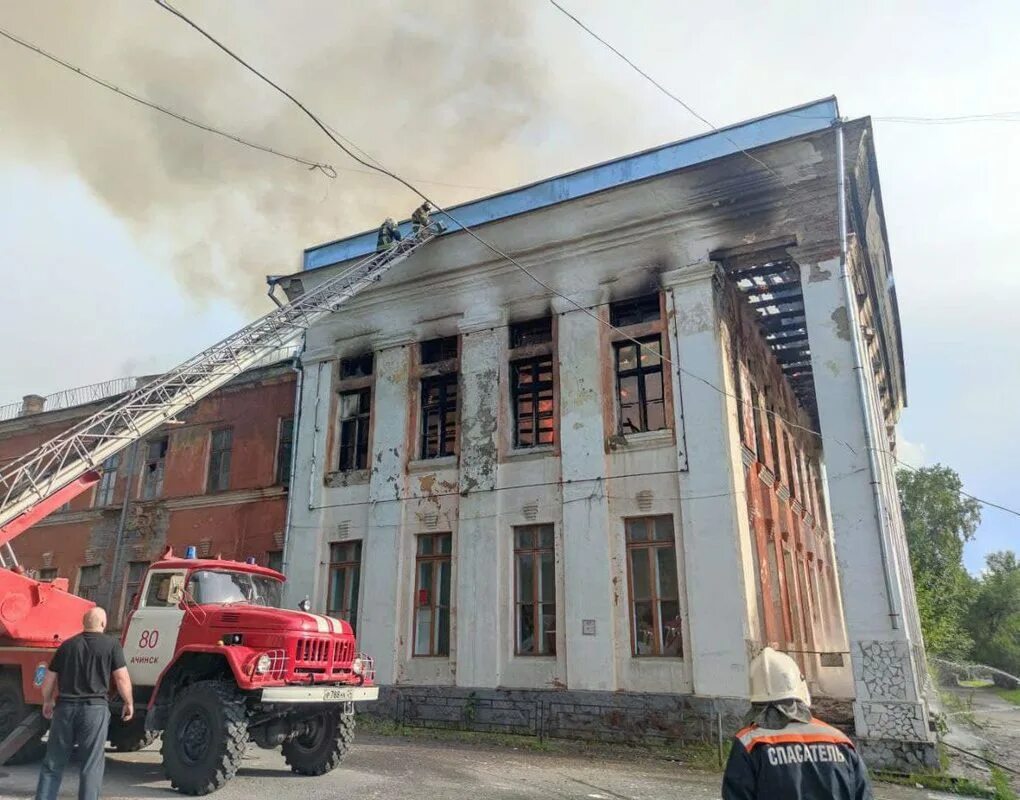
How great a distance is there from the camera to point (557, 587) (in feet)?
42.8

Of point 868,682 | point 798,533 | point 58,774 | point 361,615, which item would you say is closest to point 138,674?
point 58,774

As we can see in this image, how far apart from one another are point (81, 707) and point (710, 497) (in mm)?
9402

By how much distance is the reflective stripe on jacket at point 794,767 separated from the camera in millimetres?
2641

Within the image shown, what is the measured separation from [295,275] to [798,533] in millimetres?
14572

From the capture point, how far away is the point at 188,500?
18.4 m

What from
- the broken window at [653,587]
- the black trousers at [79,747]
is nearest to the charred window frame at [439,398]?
the broken window at [653,587]

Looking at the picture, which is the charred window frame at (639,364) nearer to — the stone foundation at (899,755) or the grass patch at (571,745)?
the grass patch at (571,745)

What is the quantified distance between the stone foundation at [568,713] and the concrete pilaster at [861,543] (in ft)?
6.21

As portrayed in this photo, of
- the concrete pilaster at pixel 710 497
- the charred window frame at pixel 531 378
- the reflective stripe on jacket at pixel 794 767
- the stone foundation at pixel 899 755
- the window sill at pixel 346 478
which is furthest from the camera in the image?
the window sill at pixel 346 478

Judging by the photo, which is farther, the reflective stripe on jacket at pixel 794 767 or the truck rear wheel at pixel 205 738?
the truck rear wheel at pixel 205 738

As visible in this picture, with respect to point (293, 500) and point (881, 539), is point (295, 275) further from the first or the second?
point (881, 539)

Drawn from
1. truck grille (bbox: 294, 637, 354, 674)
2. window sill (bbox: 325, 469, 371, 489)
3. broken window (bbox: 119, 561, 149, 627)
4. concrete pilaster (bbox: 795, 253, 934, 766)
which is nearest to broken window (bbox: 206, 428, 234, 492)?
broken window (bbox: 119, 561, 149, 627)

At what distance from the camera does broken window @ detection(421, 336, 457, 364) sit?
1604cm

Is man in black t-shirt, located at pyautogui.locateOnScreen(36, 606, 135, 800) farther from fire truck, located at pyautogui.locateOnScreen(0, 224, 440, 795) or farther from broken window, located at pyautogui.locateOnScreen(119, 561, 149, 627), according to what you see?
broken window, located at pyautogui.locateOnScreen(119, 561, 149, 627)
